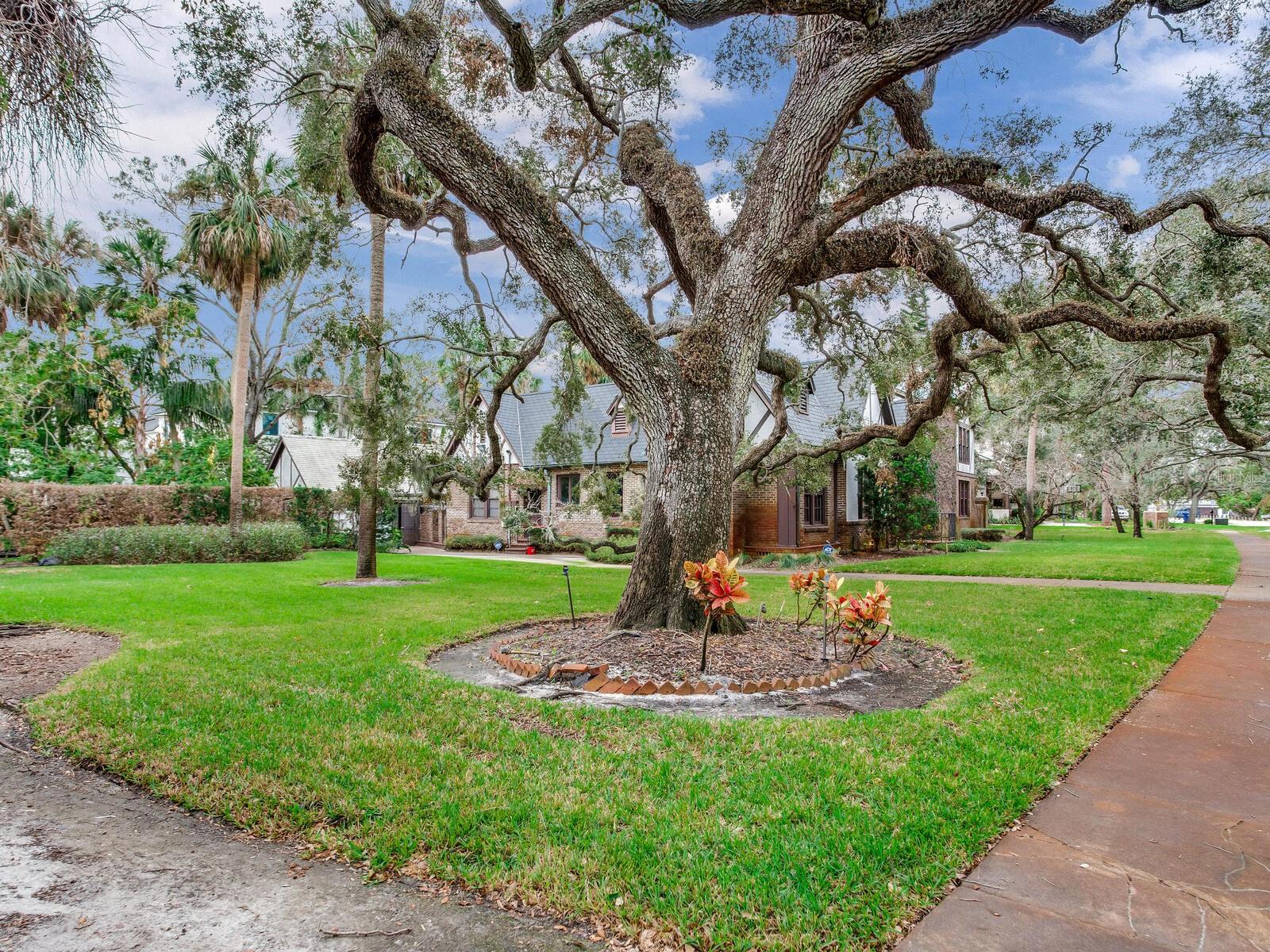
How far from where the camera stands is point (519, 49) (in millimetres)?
6582

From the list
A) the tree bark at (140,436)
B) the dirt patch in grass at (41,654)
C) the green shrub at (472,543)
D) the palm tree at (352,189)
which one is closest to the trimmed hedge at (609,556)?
the green shrub at (472,543)

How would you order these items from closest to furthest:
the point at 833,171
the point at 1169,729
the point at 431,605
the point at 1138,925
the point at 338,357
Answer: the point at 1138,925
the point at 1169,729
the point at 431,605
the point at 833,171
the point at 338,357

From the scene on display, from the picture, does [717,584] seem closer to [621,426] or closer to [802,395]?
[802,395]

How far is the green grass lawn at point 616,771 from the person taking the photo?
232 centimetres

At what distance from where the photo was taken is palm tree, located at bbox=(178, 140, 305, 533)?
16.6 m

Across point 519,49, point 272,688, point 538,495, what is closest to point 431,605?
point 272,688

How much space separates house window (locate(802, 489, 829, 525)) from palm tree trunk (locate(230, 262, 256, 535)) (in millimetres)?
14743

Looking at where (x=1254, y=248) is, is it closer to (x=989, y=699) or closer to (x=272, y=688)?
(x=989, y=699)

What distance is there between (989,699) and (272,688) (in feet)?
15.7

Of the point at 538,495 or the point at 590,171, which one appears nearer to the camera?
the point at 590,171

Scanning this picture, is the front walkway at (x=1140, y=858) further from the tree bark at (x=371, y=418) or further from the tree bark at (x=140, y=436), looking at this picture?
the tree bark at (x=140, y=436)

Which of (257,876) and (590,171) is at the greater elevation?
(590,171)

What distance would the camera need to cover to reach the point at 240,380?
58.2 feet

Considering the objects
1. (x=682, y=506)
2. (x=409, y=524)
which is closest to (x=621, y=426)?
(x=409, y=524)
